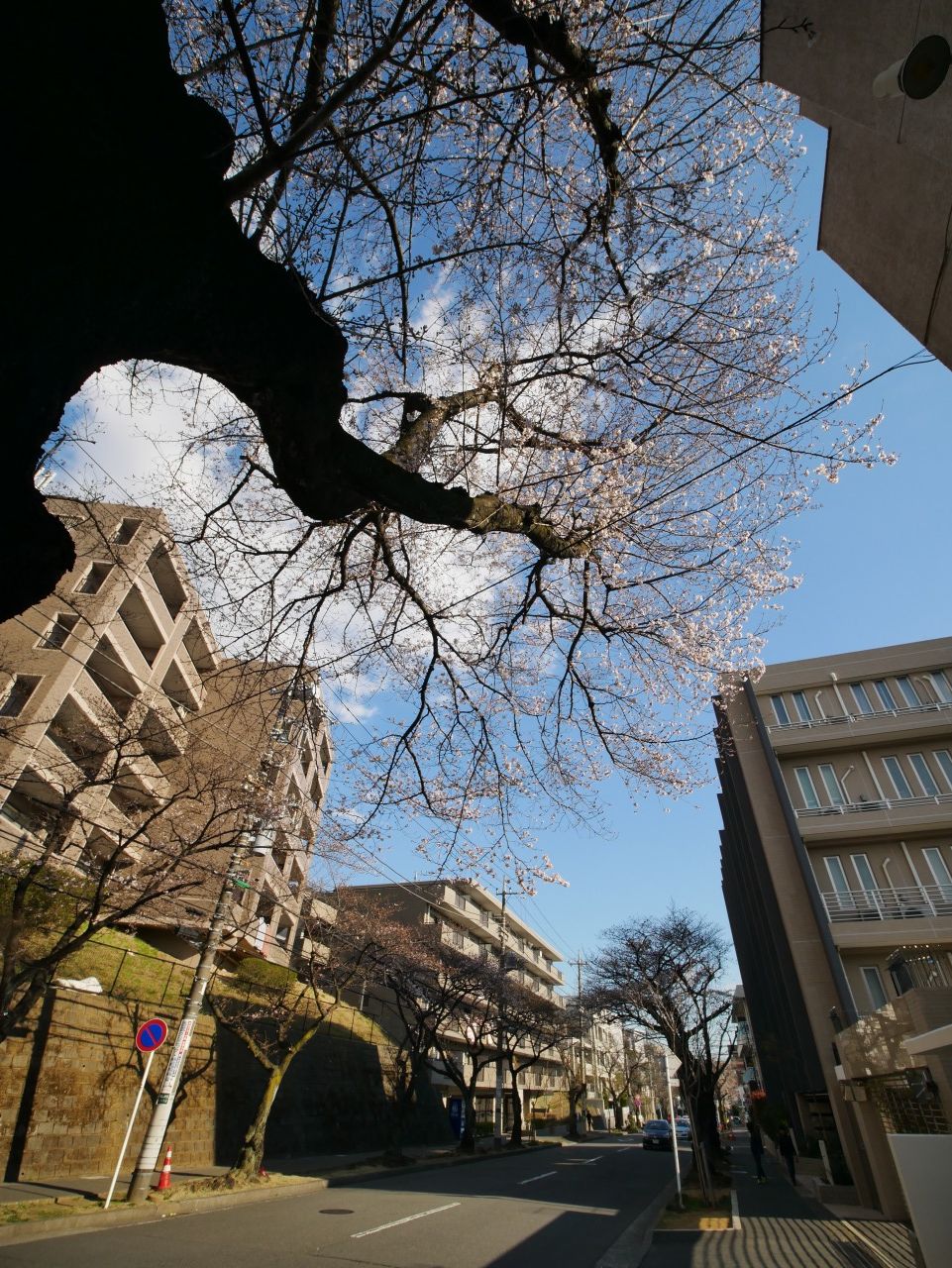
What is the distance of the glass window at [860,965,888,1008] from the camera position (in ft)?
52.2

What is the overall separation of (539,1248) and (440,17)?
11.7 m

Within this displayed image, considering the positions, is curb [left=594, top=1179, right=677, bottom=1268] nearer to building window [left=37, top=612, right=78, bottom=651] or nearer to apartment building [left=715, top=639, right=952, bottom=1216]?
apartment building [left=715, top=639, right=952, bottom=1216]

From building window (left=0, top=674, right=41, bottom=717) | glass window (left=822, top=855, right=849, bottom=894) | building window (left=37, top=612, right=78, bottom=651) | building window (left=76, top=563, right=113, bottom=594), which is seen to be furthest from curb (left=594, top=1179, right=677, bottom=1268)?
building window (left=76, top=563, right=113, bottom=594)

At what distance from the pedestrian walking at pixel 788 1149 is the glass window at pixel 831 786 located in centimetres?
907

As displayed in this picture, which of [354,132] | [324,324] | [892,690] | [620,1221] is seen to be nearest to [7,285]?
[324,324]

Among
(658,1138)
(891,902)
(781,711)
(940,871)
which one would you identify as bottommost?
(658,1138)

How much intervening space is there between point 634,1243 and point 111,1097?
9.56 meters

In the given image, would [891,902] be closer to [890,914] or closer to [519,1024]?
[890,914]

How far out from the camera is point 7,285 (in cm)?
174

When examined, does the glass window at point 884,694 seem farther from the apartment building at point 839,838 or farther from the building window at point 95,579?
the building window at point 95,579

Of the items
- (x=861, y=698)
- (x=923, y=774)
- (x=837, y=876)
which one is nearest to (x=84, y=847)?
(x=837, y=876)

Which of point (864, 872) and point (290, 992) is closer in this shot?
point (864, 872)

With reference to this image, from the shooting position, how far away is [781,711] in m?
20.5

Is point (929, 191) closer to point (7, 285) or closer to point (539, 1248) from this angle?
point (7, 285)
